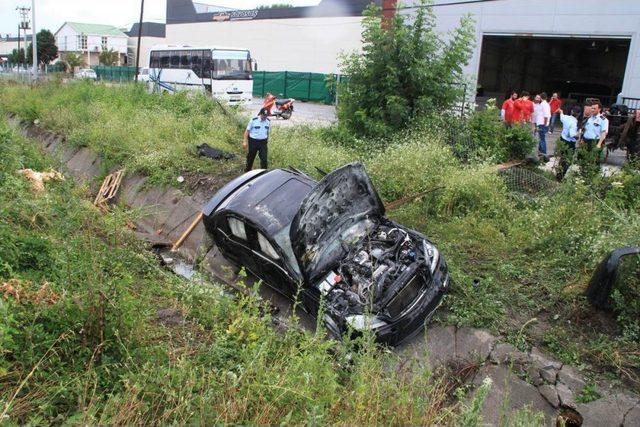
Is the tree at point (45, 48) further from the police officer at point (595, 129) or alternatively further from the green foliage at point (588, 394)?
the green foliage at point (588, 394)

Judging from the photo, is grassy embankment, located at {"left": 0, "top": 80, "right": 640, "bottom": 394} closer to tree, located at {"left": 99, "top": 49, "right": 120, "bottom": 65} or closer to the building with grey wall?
the building with grey wall

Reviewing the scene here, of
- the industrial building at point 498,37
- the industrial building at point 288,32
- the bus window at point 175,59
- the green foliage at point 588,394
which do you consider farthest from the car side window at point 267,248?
the industrial building at point 288,32

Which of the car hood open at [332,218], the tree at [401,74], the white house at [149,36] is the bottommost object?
the car hood open at [332,218]

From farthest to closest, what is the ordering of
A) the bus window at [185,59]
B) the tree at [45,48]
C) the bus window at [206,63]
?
1. the tree at [45,48]
2. the bus window at [185,59]
3. the bus window at [206,63]

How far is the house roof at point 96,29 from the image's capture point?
268 ft

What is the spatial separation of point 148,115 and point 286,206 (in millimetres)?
10739

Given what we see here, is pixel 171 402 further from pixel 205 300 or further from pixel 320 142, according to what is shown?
pixel 320 142

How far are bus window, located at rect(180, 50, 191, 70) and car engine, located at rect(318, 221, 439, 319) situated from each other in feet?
76.4

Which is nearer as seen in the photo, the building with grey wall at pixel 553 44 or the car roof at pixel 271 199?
the car roof at pixel 271 199

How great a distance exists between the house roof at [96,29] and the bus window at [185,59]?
6225 centimetres

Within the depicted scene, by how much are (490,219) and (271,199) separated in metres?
4.04

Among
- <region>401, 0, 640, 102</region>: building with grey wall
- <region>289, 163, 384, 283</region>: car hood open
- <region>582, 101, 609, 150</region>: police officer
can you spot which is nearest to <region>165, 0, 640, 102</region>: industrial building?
<region>401, 0, 640, 102</region>: building with grey wall

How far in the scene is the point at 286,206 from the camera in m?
7.16

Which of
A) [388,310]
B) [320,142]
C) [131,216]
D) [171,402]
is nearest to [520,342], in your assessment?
[388,310]
